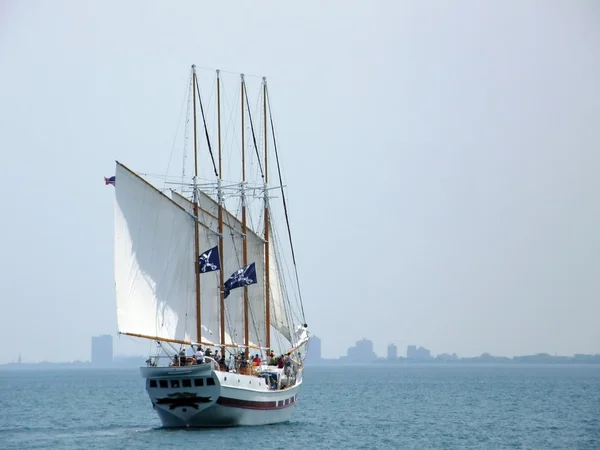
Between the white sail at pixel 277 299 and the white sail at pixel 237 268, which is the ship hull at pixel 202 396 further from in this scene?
the white sail at pixel 277 299

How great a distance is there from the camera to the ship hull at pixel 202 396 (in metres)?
62.8

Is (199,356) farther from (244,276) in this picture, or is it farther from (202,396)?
(244,276)

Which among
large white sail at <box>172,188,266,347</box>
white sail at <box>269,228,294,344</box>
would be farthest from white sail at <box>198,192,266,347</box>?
white sail at <box>269,228,294,344</box>

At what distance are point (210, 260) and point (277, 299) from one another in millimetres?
10569

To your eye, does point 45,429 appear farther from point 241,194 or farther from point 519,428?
A: point 519,428

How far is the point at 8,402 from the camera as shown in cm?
12094

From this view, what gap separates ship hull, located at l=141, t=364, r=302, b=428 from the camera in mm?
62750

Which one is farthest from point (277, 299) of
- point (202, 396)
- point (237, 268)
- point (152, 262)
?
point (202, 396)

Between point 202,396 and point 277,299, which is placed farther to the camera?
point 277,299

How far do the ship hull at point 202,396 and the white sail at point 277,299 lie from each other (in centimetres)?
1160

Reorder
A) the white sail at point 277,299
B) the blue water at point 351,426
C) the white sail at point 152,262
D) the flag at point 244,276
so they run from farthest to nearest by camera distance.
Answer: the white sail at point 277,299, the flag at point 244,276, the white sail at point 152,262, the blue water at point 351,426

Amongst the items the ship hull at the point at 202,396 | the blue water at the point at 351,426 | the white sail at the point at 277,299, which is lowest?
the blue water at the point at 351,426

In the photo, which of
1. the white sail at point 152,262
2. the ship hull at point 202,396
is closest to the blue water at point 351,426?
the ship hull at point 202,396

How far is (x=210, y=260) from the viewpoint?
70.4m
